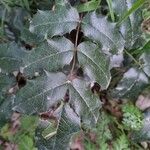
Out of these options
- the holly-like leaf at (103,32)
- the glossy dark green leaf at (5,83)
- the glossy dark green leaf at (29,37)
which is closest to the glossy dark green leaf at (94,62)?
the holly-like leaf at (103,32)

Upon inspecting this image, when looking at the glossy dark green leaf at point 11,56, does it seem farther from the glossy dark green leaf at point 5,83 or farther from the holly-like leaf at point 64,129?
the holly-like leaf at point 64,129

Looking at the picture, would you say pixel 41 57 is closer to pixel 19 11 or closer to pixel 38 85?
pixel 38 85

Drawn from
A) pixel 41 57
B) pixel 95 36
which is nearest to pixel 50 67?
pixel 41 57

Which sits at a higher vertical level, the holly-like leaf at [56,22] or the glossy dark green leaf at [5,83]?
the holly-like leaf at [56,22]

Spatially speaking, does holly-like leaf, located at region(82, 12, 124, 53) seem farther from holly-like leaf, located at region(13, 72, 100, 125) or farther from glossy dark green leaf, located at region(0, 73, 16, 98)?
glossy dark green leaf, located at region(0, 73, 16, 98)

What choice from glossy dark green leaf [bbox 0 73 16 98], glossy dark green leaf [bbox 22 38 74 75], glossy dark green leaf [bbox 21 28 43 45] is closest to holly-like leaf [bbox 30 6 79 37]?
glossy dark green leaf [bbox 22 38 74 75]

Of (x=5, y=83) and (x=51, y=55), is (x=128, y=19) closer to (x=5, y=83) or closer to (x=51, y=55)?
(x=51, y=55)

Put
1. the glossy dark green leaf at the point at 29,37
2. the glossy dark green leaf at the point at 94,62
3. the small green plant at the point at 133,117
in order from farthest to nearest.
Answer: the small green plant at the point at 133,117
the glossy dark green leaf at the point at 29,37
the glossy dark green leaf at the point at 94,62
